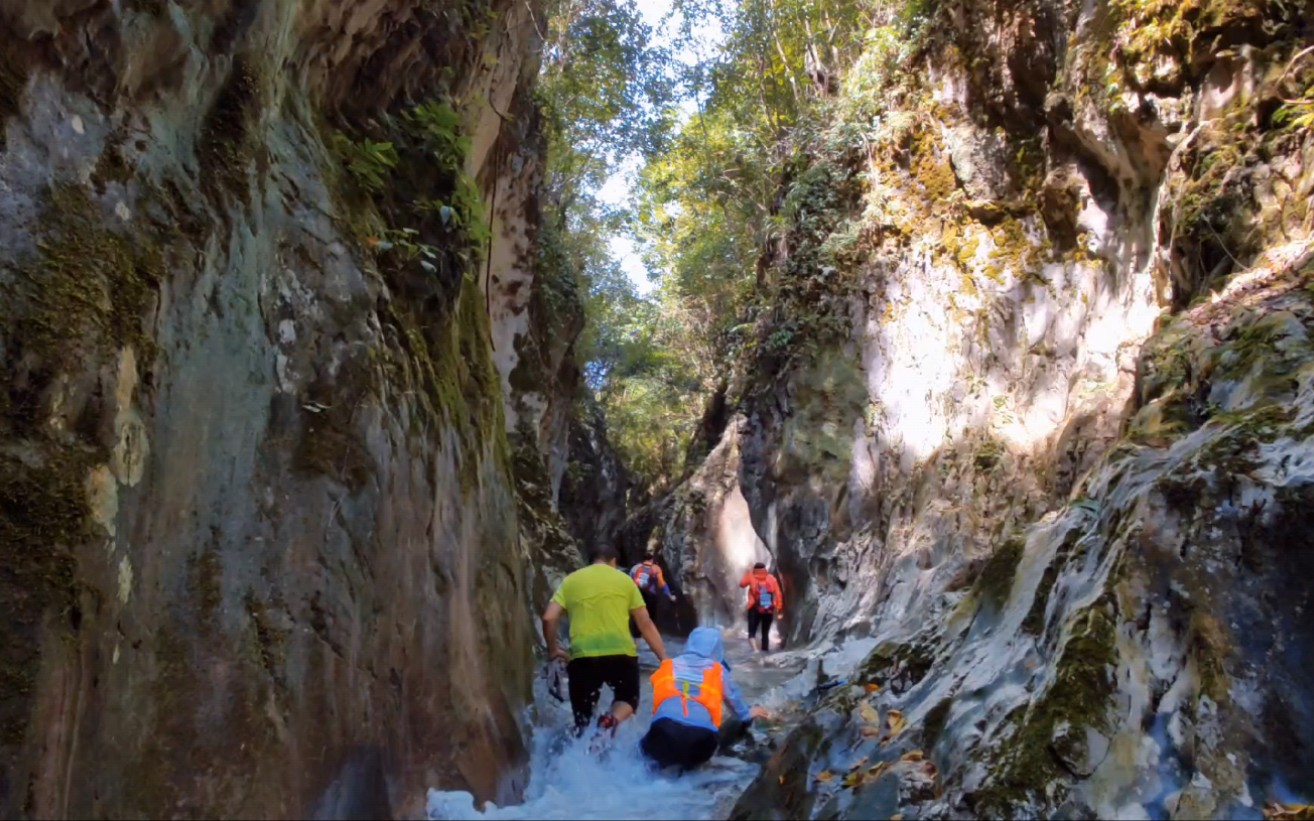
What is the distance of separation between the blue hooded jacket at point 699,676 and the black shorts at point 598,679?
46cm

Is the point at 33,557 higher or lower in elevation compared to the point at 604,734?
higher

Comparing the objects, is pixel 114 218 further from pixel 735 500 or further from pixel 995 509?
pixel 735 500

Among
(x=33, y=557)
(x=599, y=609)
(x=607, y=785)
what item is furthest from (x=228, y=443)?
(x=607, y=785)

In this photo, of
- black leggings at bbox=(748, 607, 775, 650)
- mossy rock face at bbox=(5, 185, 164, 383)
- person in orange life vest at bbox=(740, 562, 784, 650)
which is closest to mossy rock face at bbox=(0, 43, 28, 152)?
mossy rock face at bbox=(5, 185, 164, 383)

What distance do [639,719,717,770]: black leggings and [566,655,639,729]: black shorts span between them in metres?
0.65

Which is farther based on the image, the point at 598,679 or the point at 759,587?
the point at 759,587

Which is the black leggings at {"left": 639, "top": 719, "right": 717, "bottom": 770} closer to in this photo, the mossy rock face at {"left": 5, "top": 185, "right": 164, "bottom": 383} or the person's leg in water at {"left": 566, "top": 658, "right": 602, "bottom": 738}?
the person's leg in water at {"left": 566, "top": 658, "right": 602, "bottom": 738}

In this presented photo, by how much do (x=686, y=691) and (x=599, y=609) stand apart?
0.97 metres

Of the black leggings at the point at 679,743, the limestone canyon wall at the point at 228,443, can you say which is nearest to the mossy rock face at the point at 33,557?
the limestone canyon wall at the point at 228,443

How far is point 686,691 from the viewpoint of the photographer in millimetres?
6742

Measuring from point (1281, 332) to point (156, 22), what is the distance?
6121mm

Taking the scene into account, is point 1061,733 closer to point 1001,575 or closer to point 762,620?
point 1001,575

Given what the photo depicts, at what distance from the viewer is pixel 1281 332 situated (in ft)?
17.6

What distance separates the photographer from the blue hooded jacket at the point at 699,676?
6.62m
